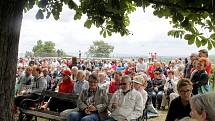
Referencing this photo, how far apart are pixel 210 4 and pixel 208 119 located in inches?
42.1

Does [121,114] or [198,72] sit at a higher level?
[198,72]

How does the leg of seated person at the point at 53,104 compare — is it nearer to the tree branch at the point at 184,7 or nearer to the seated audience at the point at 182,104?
the seated audience at the point at 182,104

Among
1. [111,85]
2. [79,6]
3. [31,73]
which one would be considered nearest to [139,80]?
[111,85]

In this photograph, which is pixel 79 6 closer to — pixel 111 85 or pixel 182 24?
pixel 182 24

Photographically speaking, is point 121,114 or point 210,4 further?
point 121,114

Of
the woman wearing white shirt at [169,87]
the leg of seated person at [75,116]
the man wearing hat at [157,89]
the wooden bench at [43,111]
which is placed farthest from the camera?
the man wearing hat at [157,89]

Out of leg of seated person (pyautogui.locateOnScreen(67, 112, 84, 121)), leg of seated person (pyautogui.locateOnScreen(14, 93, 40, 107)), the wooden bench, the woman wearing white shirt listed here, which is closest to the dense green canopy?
leg of seated person (pyautogui.locateOnScreen(67, 112, 84, 121))

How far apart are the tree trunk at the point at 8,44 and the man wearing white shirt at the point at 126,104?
3.61 m

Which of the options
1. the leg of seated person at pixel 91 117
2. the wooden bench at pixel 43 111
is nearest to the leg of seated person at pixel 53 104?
the wooden bench at pixel 43 111

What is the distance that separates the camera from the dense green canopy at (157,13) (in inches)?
151

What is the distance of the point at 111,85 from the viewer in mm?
10836

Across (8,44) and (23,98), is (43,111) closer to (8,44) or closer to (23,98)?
(23,98)

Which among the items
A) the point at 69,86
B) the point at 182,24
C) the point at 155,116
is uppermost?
the point at 182,24

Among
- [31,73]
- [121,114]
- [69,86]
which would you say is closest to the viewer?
[121,114]
